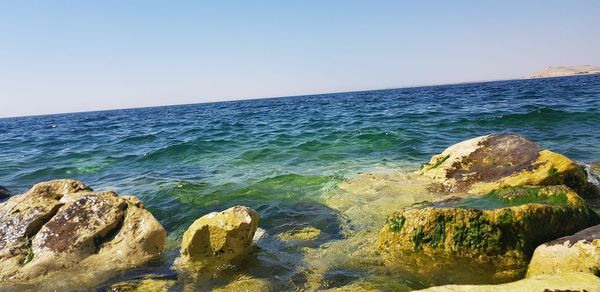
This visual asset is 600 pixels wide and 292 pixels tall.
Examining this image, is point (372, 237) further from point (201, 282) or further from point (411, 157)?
point (411, 157)

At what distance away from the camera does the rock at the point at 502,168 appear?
6.14 metres

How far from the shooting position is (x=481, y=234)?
14.2 feet

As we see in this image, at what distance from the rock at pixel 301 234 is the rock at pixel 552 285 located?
106 inches

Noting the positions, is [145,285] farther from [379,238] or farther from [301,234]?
[379,238]

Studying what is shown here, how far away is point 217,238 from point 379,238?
202 centimetres

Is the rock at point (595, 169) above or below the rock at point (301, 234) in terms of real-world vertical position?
above

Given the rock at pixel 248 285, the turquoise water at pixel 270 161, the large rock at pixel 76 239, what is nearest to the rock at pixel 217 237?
the turquoise water at pixel 270 161

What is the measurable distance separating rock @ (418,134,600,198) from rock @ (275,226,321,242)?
266cm

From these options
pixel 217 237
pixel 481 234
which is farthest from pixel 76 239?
pixel 481 234

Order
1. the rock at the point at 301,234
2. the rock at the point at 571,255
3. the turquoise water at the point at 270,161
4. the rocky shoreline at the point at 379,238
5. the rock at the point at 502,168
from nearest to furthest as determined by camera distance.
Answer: the rock at the point at 571,255 < the rocky shoreline at the point at 379,238 < the rock at the point at 301,234 < the rock at the point at 502,168 < the turquoise water at the point at 270,161

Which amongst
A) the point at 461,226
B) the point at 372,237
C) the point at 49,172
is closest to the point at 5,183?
the point at 49,172

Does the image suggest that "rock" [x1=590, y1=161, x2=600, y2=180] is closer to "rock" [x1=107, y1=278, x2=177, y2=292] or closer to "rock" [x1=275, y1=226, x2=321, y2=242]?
"rock" [x1=275, y1=226, x2=321, y2=242]

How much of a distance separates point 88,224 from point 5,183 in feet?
28.3

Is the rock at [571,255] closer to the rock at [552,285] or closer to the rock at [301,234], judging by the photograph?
the rock at [552,285]
